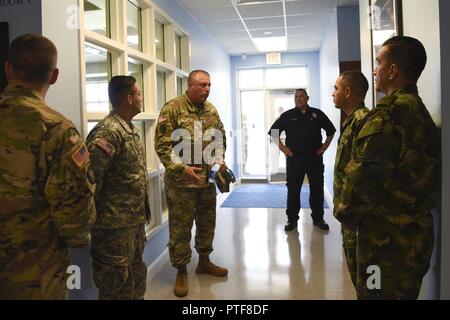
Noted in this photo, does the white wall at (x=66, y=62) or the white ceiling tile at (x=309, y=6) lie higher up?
the white ceiling tile at (x=309, y=6)

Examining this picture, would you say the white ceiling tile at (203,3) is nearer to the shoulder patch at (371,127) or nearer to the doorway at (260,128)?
the shoulder patch at (371,127)

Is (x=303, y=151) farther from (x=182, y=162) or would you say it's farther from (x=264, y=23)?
(x=264, y=23)

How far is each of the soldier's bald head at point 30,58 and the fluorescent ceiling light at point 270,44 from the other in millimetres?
5376

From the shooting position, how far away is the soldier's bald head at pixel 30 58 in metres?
1.20

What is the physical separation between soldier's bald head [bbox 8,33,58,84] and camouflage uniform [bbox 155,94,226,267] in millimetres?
1381

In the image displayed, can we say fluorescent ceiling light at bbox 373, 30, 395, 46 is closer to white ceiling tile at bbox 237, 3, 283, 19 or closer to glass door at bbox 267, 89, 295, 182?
white ceiling tile at bbox 237, 3, 283, 19

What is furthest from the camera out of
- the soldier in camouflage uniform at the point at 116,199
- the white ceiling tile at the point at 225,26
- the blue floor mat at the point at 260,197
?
the blue floor mat at the point at 260,197

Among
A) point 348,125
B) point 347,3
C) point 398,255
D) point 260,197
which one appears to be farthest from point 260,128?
point 398,255

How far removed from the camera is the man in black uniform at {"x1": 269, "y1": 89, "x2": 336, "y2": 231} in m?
4.10

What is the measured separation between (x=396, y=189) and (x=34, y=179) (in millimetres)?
1254

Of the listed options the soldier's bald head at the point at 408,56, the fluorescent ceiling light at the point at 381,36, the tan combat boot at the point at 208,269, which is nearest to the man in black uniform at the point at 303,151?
the tan combat boot at the point at 208,269

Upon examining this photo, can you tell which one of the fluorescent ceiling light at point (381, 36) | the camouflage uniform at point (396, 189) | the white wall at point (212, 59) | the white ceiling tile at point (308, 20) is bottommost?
the camouflage uniform at point (396, 189)

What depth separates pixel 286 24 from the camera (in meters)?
5.25

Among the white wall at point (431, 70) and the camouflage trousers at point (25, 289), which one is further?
the white wall at point (431, 70)
